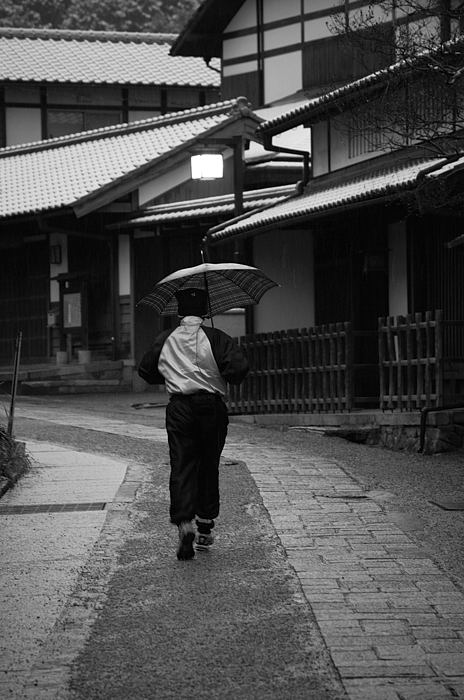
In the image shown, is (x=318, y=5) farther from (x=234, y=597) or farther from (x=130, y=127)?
(x=234, y=597)

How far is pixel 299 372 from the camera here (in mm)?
17422

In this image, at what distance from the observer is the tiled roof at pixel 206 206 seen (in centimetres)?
2209

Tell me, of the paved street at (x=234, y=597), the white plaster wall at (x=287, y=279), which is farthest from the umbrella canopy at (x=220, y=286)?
the white plaster wall at (x=287, y=279)

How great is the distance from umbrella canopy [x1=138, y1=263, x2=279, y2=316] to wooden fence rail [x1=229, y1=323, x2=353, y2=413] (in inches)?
275

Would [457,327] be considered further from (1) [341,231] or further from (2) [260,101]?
(2) [260,101]

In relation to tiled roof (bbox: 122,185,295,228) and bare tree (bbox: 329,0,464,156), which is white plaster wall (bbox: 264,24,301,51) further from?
bare tree (bbox: 329,0,464,156)

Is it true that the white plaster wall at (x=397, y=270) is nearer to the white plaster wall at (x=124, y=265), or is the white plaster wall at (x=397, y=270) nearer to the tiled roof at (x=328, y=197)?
the tiled roof at (x=328, y=197)

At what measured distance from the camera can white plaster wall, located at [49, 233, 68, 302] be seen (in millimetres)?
27016

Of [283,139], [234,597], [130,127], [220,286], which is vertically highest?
[130,127]

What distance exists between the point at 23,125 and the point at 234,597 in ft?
96.8

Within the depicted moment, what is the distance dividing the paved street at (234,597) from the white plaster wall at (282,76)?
56.8 ft

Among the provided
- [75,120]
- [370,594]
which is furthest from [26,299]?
[370,594]

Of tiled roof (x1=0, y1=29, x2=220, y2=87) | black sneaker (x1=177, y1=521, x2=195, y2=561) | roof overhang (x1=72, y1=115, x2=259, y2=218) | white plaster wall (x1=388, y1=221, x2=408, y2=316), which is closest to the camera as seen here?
black sneaker (x1=177, y1=521, x2=195, y2=561)

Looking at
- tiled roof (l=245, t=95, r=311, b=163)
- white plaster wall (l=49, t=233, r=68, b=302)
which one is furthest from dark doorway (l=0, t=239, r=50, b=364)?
tiled roof (l=245, t=95, r=311, b=163)
